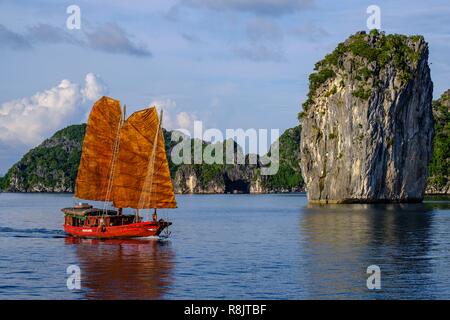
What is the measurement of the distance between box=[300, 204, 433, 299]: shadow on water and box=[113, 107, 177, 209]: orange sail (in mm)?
13018

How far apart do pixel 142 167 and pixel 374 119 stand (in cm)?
8512

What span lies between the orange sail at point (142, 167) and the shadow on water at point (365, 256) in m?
13.0

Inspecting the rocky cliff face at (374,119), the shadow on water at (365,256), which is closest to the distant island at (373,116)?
the rocky cliff face at (374,119)

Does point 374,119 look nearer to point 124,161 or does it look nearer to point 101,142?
point 101,142

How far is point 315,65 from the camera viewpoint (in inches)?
6038

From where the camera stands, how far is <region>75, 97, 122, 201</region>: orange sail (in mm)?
67375

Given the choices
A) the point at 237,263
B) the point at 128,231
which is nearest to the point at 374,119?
the point at 128,231

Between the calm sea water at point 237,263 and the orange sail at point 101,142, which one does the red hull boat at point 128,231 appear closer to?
the calm sea water at point 237,263

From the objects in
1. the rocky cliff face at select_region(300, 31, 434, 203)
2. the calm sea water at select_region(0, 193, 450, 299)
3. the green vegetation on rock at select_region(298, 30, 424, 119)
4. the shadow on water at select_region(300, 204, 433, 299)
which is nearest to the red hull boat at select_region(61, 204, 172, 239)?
the calm sea water at select_region(0, 193, 450, 299)

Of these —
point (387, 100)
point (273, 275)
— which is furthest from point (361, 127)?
point (273, 275)

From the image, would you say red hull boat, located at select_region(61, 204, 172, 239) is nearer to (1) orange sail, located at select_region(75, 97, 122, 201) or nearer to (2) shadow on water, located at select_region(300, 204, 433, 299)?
(1) orange sail, located at select_region(75, 97, 122, 201)

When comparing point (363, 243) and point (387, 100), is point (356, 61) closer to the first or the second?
point (387, 100)
